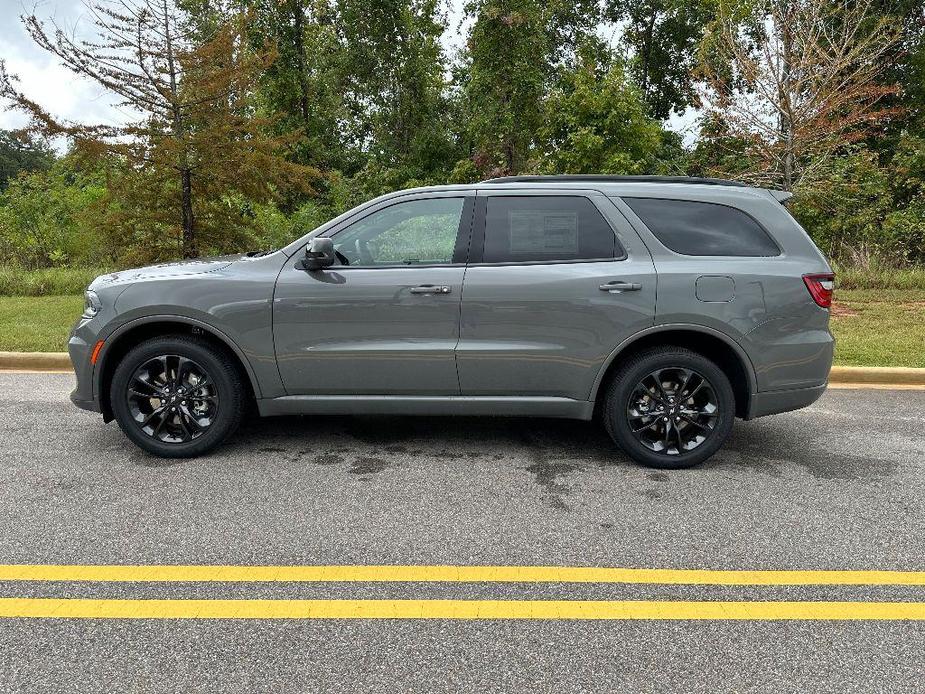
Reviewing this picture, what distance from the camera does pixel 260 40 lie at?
2498 cm

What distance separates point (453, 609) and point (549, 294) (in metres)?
2.22

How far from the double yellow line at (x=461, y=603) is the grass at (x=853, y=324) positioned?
17.0 feet

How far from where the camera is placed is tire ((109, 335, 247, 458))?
4.65m

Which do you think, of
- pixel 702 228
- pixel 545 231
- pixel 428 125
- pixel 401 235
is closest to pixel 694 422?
pixel 702 228

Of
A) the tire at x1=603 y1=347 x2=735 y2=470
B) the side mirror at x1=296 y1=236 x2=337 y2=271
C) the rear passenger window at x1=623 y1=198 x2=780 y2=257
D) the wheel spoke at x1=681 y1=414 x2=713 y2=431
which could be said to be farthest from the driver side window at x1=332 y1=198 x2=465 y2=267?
the wheel spoke at x1=681 y1=414 x2=713 y2=431

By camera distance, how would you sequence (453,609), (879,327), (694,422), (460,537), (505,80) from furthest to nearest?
(505,80) < (879,327) < (694,422) < (460,537) < (453,609)

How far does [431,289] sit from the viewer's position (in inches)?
179

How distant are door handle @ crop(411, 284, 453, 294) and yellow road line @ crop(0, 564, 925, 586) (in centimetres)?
187

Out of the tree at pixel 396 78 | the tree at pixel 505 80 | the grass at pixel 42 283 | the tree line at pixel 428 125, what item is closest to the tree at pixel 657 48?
the tree line at pixel 428 125

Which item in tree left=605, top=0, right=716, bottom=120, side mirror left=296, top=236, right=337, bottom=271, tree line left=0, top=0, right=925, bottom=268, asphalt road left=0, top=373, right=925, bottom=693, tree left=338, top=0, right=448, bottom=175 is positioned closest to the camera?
asphalt road left=0, top=373, right=925, bottom=693

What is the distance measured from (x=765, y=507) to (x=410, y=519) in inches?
77.8

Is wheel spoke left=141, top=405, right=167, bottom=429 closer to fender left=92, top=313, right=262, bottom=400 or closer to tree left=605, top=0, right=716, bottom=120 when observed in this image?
fender left=92, top=313, right=262, bottom=400

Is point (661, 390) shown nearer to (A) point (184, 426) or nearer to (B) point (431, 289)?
(B) point (431, 289)

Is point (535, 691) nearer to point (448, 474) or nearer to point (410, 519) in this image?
point (410, 519)
